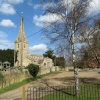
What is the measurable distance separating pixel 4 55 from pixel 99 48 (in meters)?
61.8

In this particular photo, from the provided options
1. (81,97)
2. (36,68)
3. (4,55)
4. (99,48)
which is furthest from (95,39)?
(4,55)

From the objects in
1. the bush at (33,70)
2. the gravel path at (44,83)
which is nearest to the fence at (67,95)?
the gravel path at (44,83)

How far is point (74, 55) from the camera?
14281 mm

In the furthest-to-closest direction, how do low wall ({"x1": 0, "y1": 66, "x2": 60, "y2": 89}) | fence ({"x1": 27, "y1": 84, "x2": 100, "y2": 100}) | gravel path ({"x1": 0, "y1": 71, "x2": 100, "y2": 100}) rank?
low wall ({"x1": 0, "y1": 66, "x2": 60, "y2": 89}), gravel path ({"x1": 0, "y1": 71, "x2": 100, "y2": 100}), fence ({"x1": 27, "y1": 84, "x2": 100, "y2": 100})

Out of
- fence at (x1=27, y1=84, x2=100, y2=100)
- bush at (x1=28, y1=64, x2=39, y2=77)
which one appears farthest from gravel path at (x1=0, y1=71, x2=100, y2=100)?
bush at (x1=28, y1=64, x2=39, y2=77)

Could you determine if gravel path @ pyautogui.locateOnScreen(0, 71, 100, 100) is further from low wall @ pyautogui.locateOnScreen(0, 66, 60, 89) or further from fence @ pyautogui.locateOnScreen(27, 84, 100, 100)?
low wall @ pyautogui.locateOnScreen(0, 66, 60, 89)

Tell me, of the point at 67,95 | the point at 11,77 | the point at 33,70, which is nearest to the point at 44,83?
the point at 11,77

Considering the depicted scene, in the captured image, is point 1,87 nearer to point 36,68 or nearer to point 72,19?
point 72,19

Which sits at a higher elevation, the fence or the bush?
the bush

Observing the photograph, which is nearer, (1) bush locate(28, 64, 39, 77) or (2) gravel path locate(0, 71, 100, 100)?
(2) gravel path locate(0, 71, 100, 100)

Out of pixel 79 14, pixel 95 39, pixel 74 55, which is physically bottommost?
pixel 74 55

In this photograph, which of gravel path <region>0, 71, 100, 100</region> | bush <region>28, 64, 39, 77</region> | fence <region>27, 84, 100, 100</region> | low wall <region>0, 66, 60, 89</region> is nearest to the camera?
fence <region>27, 84, 100, 100</region>

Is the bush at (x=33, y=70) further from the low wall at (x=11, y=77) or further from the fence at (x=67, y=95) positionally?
the fence at (x=67, y=95)

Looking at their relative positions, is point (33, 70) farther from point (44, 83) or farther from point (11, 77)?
point (11, 77)
